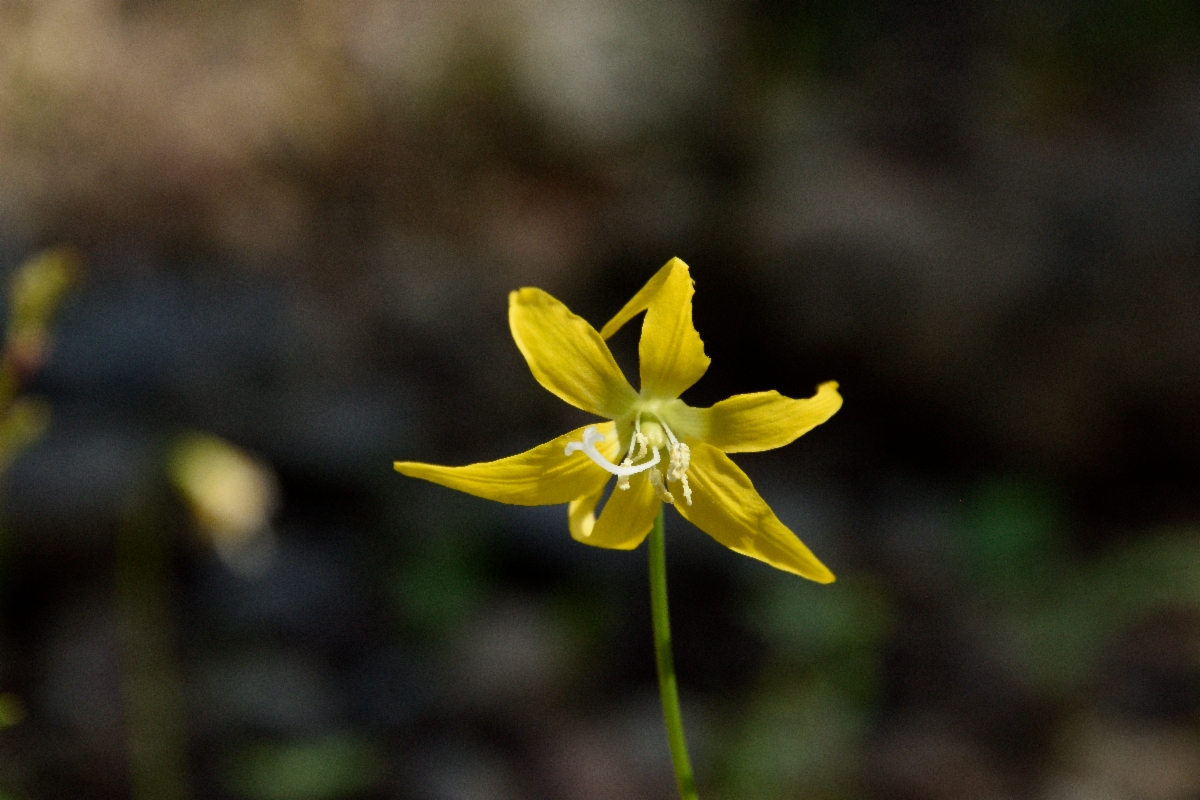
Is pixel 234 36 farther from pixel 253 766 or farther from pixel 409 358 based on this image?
pixel 253 766

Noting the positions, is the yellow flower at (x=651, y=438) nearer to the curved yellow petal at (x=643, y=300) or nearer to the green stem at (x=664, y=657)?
the curved yellow petal at (x=643, y=300)

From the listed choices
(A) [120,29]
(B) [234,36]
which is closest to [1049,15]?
(B) [234,36]

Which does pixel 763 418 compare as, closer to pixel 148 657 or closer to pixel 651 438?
pixel 651 438

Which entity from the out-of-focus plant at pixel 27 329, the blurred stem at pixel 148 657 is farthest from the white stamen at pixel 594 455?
the blurred stem at pixel 148 657

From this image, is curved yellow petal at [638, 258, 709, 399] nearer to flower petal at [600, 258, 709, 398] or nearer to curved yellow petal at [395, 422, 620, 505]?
flower petal at [600, 258, 709, 398]

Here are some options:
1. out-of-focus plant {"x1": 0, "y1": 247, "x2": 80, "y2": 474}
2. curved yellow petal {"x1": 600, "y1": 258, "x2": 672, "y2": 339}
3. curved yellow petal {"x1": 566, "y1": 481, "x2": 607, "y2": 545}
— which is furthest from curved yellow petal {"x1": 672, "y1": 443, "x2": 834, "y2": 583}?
out-of-focus plant {"x1": 0, "y1": 247, "x2": 80, "y2": 474}

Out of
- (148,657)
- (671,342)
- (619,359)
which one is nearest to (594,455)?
(671,342)
